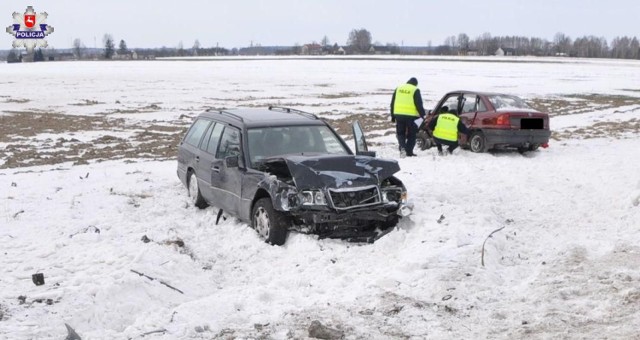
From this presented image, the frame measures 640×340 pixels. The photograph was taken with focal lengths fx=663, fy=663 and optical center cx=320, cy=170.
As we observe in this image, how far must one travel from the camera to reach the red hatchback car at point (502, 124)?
1374cm

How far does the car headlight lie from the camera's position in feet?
24.2

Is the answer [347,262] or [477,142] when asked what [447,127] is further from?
[347,262]

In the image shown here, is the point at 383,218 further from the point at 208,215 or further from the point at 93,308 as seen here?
the point at 93,308

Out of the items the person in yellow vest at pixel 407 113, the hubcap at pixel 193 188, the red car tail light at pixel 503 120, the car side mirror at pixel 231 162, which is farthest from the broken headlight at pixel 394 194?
the red car tail light at pixel 503 120

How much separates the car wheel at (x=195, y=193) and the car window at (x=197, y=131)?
0.50 meters

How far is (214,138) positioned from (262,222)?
6.80ft

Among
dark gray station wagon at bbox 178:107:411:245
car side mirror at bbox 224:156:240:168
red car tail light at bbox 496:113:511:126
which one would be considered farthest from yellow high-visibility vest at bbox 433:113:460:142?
car side mirror at bbox 224:156:240:168

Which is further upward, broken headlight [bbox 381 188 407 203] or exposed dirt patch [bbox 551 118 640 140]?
broken headlight [bbox 381 188 407 203]

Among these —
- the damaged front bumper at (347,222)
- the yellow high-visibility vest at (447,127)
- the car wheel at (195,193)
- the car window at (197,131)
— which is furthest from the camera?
the yellow high-visibility vest at (447,127)

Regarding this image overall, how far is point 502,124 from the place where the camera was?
13.7m

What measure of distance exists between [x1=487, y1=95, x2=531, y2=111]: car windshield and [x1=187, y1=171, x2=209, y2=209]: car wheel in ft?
23.8

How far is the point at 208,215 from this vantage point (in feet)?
29.8

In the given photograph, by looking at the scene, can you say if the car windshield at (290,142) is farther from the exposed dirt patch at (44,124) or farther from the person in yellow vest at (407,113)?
the exposed dirt patch at (44,124)

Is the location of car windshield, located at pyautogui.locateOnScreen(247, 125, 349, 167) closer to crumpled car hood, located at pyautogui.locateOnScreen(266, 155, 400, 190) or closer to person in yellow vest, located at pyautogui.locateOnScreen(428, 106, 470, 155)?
crumpled car hood, located at pyautogui.locateOnScreen(266, 155, 400, 190)
